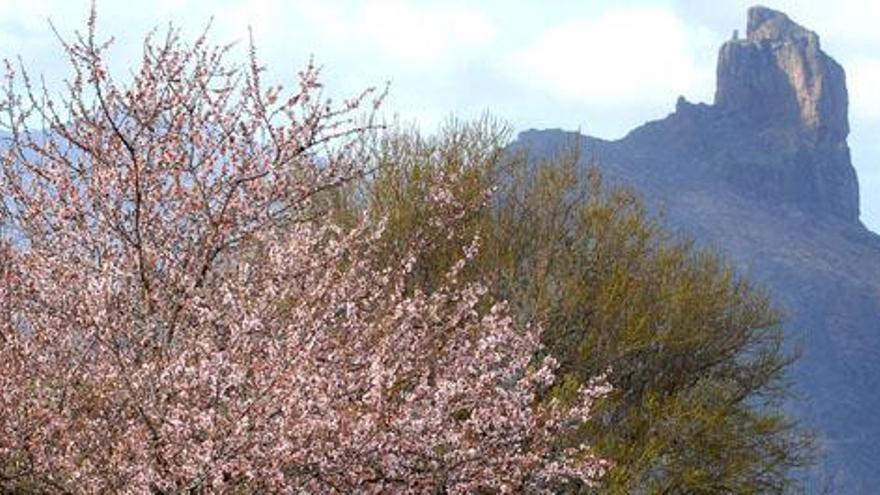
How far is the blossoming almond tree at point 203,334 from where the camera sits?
30.9ft

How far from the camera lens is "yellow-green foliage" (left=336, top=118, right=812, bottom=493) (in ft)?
71.4

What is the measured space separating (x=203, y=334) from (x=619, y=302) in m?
13.0

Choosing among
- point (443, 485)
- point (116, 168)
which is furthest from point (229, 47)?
point (443, 485)

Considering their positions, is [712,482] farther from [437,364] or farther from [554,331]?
[437,364]

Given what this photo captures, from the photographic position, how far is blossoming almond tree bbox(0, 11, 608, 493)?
9.43 m

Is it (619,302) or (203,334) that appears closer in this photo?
(203,334)

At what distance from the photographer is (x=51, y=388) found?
1018 centimetres

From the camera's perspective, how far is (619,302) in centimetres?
2233

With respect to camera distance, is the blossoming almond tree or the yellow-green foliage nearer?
the blossoming almond tree

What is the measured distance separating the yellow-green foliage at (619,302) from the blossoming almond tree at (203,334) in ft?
27.3

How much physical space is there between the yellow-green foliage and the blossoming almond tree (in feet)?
27.3

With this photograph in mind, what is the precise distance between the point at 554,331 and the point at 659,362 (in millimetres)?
2586

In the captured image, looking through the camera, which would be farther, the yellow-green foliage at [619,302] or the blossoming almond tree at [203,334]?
the yellow-green foliage at [619,302]

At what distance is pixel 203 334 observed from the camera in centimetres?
1034
